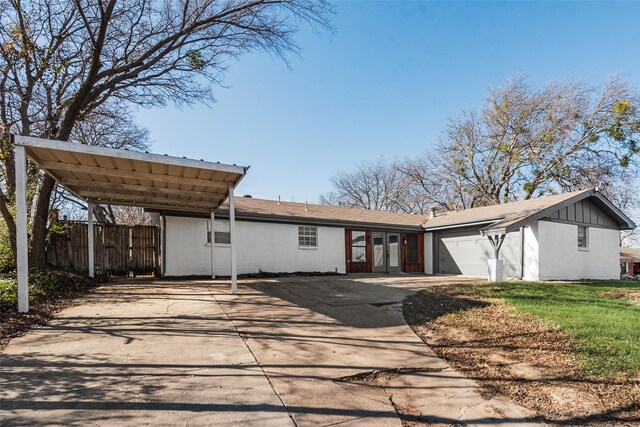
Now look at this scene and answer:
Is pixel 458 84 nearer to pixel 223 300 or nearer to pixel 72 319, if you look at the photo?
pixel 223 300

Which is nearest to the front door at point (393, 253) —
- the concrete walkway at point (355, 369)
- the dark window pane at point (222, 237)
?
the dark window pane at point (222, 237)

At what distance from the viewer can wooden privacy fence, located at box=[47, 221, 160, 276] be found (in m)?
10.5

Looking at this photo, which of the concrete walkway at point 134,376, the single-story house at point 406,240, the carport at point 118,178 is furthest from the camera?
the single-story house at point 406,240

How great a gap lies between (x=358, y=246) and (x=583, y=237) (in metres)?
9.36

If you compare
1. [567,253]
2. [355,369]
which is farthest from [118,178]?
[567,253]

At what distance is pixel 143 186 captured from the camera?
8516 millimetres

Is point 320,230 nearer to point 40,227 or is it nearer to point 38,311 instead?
point 40,227

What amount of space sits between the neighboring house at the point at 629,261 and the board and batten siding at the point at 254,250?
2521 cm

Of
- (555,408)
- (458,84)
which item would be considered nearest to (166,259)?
(555,408)

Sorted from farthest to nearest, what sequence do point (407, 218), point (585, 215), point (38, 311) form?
point (407, 218), point (585, 215), point (38, 311)

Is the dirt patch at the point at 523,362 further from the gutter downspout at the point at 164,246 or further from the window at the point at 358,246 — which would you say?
the window at the point at 358,246

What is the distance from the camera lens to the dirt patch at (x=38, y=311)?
4.57 metres

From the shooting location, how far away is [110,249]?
1116cm

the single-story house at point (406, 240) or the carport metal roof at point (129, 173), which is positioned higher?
the carport metal roof at point (129, 173)
